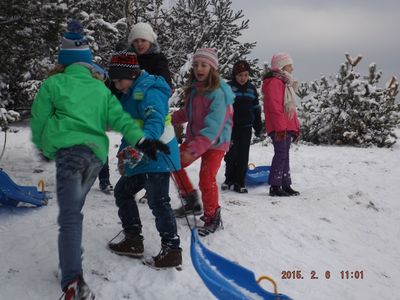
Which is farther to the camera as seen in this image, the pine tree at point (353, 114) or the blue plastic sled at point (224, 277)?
the pine tree at point (353, 114)

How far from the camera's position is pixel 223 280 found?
2.95 meters

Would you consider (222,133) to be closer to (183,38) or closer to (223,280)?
(223,280)

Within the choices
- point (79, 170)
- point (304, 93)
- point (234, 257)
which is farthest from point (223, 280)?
point (304, 93)

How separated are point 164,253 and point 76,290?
0.82 meters

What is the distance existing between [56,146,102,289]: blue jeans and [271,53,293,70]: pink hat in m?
3.92

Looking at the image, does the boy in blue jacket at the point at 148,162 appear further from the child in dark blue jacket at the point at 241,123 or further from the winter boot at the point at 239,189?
the winter boot at the point at 239,189

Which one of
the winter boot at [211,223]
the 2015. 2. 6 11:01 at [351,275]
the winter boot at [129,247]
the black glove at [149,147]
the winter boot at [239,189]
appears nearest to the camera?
the black glove at [149,147]

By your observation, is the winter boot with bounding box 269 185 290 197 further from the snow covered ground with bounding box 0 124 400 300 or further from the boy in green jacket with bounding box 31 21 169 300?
the boy in green jacket with bounding box 31 21 169 300

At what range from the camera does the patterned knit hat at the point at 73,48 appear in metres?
2.92

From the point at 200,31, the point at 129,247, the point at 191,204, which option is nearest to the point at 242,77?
the point at 191,204

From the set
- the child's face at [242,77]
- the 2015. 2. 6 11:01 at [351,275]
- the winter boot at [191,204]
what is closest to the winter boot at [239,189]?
the child's face at [242,77]

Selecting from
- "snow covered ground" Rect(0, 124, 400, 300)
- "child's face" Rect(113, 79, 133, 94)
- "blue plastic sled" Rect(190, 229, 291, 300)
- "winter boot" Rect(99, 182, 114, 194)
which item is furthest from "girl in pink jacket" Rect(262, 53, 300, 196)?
"blue plastic sled" Rect(190, 229, 291, 300)

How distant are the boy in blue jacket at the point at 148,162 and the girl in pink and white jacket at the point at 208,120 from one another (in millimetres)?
679

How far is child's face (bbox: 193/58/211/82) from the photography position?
13.7ft
